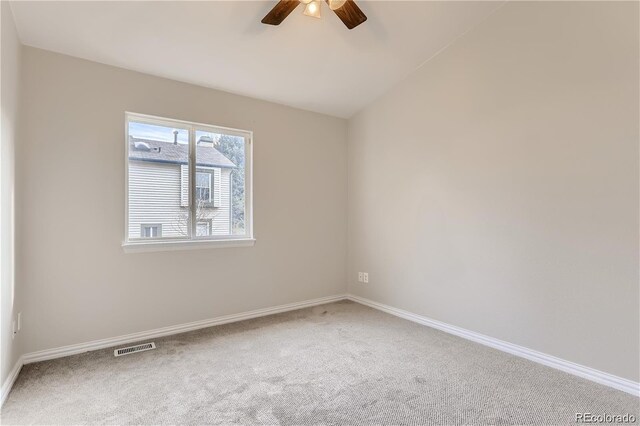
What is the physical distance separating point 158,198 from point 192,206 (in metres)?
0.31

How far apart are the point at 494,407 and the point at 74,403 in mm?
2505

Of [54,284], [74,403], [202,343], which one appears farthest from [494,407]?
[54,284]

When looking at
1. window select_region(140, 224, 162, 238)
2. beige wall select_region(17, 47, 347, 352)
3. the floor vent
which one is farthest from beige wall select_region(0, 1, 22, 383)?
window select_region(140, 224, 162, 238)

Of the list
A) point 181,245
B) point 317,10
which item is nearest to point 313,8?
point 317,10

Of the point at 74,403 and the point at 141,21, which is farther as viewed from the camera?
the point at 141,21

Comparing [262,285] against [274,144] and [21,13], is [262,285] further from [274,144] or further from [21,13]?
[21,13]

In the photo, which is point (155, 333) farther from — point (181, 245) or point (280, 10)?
point (280, 10)

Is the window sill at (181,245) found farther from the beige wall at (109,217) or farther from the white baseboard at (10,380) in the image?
the white baseboard at (10,380)

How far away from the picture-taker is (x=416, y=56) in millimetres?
3236

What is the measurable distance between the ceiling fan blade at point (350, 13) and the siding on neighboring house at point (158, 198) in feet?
6.58

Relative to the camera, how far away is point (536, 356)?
251cm

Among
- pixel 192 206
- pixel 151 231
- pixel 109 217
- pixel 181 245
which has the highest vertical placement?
pixel 192 206

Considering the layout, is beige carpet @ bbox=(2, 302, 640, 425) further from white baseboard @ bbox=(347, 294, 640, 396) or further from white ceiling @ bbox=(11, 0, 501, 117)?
white ceiling @ bbox=(11, 0, 501, 117)

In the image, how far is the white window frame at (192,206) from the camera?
2881 millimetres
